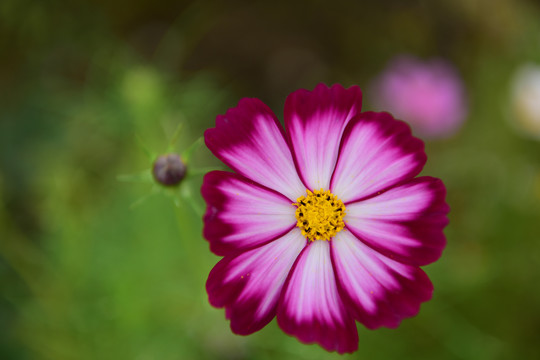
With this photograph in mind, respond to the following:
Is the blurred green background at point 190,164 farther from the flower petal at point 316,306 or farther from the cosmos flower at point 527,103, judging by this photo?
the flower petal at point 316,306

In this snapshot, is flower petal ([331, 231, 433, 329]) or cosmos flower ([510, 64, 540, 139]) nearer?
flower petal ([331, 231, 433, 329])

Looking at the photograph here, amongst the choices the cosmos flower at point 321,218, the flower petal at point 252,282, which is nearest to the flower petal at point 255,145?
the cosmos flower at point 321,218

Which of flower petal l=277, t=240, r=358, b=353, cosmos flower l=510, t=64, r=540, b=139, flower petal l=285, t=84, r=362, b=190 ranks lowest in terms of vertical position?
flower petal l=277, t=240, r=358, b=353

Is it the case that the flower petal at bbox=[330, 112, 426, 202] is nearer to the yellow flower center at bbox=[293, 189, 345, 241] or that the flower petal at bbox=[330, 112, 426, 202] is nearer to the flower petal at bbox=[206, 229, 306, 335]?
the yellow flower center at bbox=[293, 189, 345, 241]

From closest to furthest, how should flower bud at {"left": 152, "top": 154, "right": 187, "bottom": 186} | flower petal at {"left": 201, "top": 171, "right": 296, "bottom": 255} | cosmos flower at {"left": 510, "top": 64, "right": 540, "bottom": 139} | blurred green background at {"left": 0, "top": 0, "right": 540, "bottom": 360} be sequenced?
flower petal at {"left": 201, "top": 171, "right": 296, "bottom": 255} → flower bud at {"left": 152, "top": 154, "right": 187, "bottom": 186} → blurred green background at {"left": 0, "top": 0, "right": 540, "bottom": 360} → cosmos flower at {"left": 510, "top": 64, "right": 540, "bottom": 139}

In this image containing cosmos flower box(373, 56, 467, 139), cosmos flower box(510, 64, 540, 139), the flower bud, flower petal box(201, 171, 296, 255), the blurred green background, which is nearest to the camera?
flower petal box(201, 171, 296, 255)

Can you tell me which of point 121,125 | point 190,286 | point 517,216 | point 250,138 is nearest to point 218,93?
point 121,125

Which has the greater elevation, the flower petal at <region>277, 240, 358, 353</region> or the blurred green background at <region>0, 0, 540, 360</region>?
the blurred green background at <region>0, 0, 540, 360</region>

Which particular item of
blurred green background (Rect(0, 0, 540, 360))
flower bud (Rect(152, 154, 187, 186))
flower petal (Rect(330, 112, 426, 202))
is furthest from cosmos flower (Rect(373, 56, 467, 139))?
flower bud (Rect(152, 154, 187, 186))
